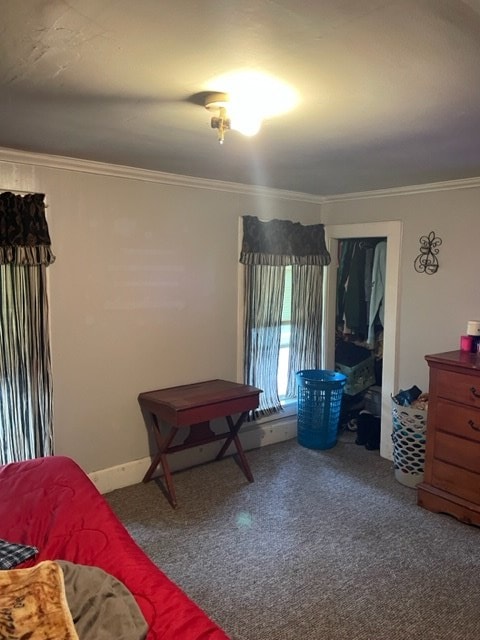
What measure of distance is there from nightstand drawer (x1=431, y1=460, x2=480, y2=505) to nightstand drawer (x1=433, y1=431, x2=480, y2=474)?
35mm

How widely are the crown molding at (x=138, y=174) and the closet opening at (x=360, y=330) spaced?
0.71m

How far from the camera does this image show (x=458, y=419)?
9.92ft

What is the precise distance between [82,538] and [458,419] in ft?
7.50

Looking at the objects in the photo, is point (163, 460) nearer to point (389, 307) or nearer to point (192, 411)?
point (192, 411)

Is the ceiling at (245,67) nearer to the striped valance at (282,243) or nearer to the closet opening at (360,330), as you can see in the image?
the striped valance at (282,243)

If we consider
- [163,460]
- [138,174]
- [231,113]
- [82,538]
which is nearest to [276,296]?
[138,174]

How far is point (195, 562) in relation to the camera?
2.59m

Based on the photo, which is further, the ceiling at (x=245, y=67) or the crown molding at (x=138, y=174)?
the crown molding at (x=138, y=174)

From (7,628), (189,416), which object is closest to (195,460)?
(189,416)

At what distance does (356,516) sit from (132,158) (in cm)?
257

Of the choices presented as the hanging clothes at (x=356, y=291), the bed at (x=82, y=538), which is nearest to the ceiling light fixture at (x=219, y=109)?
the bed at (x=82, y=538)

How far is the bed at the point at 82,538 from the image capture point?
4.50ft

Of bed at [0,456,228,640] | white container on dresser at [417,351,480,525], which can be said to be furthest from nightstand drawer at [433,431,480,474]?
bed at [0,456,228,640]

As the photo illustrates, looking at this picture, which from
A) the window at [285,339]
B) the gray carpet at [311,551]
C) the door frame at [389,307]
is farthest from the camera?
the window at [285,339]
